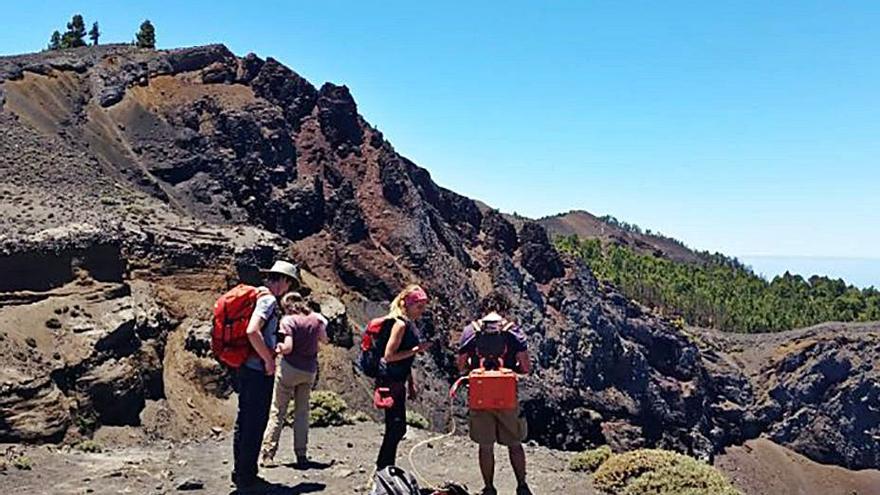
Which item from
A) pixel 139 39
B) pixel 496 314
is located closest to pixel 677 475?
pixel 496 314

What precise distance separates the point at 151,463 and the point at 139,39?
5977 centimetres

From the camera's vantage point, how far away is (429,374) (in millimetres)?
39250

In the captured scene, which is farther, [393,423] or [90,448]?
[90,448]

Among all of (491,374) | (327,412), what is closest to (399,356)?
(491,374)

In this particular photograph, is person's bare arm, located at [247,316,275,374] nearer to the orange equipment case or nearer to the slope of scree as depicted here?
the orange equipment case

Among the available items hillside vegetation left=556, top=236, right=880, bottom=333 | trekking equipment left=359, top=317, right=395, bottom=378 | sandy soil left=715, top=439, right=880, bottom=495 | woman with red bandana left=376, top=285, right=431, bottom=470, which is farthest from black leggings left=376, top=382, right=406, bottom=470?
hillside vegetation left=556, top=236, right=880, bottom=333

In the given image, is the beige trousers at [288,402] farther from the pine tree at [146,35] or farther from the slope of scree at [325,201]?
the pine tree at [146,35]

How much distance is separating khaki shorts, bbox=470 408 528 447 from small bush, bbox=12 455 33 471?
6024 mm

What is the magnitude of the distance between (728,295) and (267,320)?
109 m

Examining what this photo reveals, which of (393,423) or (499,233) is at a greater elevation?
(499,233)

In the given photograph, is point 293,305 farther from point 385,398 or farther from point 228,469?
point 228,469

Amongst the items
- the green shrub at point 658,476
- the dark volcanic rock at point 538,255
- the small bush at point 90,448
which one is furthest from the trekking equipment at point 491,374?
the dark volcanic rock at point 538,255

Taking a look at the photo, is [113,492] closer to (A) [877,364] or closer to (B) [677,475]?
(B) [677,475]

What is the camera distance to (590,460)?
1125 centimetres
